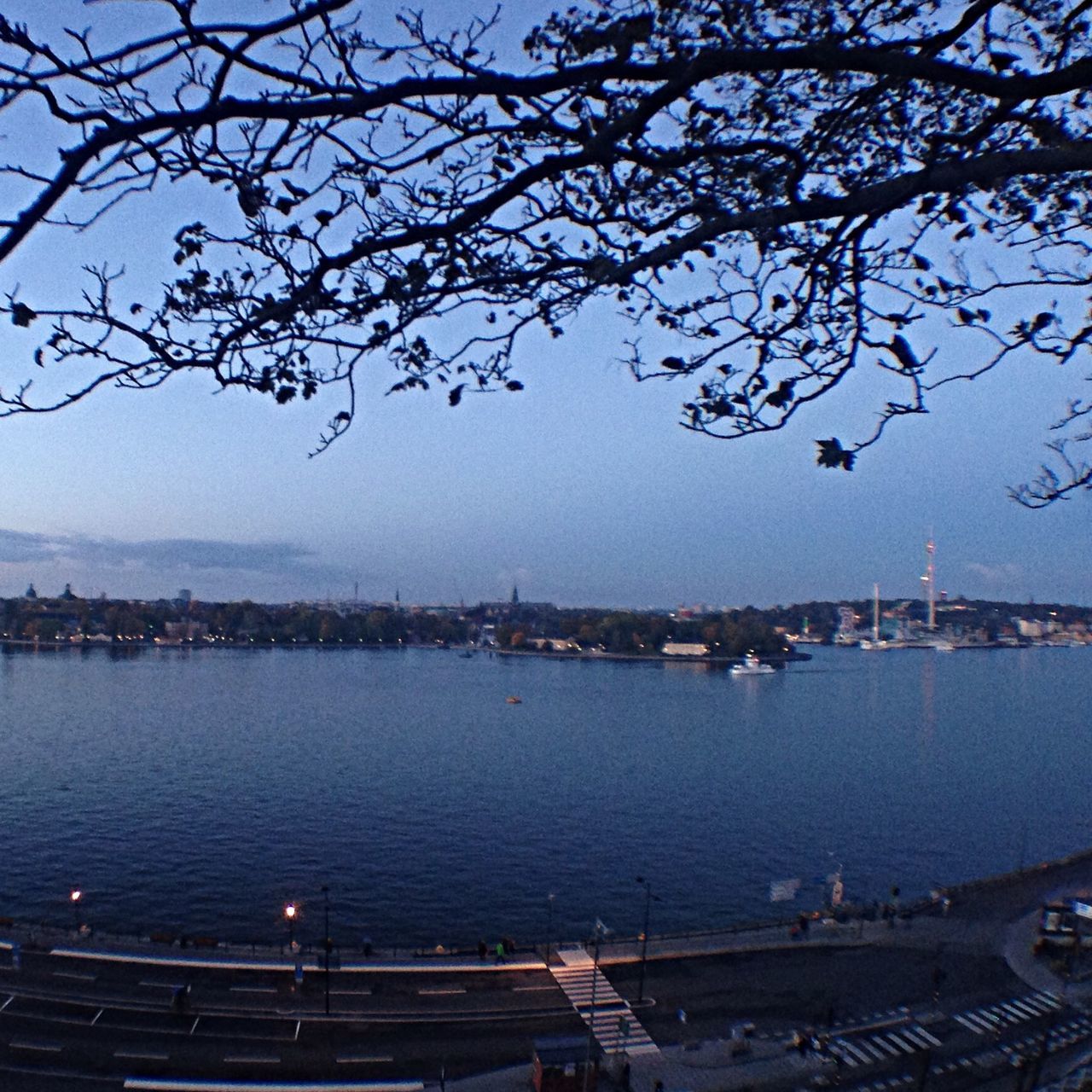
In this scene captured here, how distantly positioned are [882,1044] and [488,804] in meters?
10.7

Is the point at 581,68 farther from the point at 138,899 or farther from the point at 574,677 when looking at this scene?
the point at 574,677

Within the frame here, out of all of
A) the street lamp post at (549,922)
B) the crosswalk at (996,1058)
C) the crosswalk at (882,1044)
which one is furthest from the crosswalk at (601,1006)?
the crosswalk at (996,1058)

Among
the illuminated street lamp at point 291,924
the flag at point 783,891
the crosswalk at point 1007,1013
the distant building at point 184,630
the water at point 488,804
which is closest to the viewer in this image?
the crosswalk at point 1007,1013

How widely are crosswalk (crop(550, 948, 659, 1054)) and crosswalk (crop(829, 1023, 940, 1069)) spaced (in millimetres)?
1565

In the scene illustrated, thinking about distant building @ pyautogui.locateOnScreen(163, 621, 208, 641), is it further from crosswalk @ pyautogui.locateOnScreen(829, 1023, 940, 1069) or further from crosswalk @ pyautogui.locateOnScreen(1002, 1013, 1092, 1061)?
crosswalk @ pyautogui.locateOnScreen(1002, 1013, 1092, 1061)

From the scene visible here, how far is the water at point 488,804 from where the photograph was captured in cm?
1287

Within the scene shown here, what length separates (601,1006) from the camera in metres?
8.94

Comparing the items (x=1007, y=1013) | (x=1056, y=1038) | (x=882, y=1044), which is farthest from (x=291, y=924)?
(x=1056, y=1038)

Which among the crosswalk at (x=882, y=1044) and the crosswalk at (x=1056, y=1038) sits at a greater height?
the crosswalk at (x=1056, y=1038)

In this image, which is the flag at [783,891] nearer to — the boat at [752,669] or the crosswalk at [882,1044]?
the crosswalk at [882,1044]

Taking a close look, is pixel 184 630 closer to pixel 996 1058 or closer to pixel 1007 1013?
pixel 1007 1013

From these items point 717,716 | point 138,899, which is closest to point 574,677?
point 717,716

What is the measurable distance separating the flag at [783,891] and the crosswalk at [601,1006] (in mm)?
3495

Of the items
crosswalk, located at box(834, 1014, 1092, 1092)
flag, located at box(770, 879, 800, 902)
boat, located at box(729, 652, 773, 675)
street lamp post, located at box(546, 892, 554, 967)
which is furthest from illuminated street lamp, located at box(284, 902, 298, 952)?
boat, located at box(729, 652, 773, 675)
